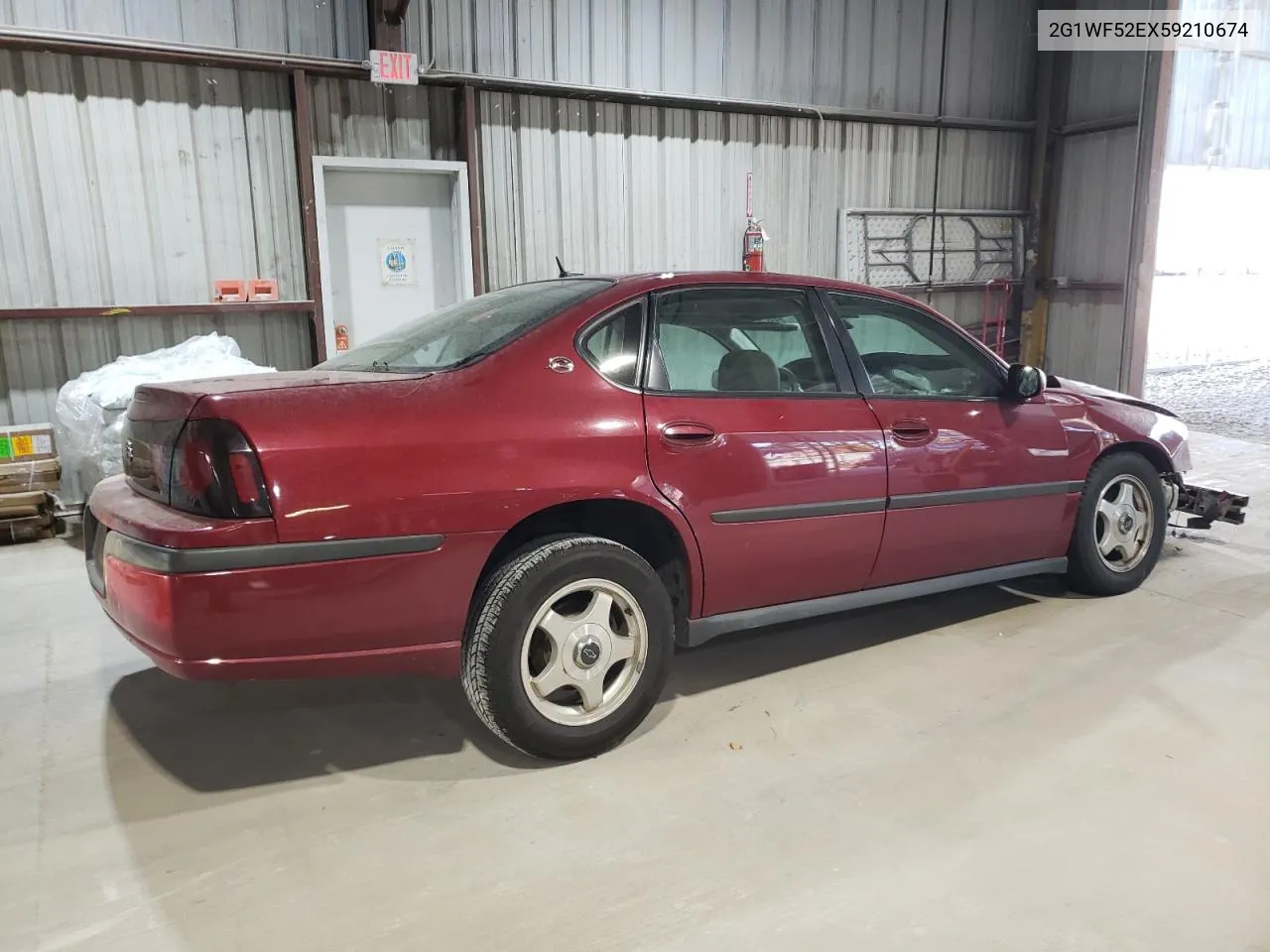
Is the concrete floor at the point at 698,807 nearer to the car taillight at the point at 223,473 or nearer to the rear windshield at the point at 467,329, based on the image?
the car taillight at the point at 223,473

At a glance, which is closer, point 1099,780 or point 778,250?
point 1099,780

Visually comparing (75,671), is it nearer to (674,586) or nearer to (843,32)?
(674,586)

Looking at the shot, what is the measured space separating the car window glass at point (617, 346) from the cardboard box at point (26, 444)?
14.4ft

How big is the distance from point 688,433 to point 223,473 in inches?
50.1

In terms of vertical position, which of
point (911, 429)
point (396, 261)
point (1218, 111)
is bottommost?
point (911, 429)

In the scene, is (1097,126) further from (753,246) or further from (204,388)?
(204,388)

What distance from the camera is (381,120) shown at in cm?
675

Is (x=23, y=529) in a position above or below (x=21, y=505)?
below

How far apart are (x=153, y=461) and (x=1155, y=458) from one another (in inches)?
156

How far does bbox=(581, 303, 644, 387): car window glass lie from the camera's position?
2.66 m

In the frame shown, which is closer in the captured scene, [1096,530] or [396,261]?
[1096,530]

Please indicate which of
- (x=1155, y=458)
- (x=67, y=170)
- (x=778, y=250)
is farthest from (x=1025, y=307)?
(x=67, y=170)

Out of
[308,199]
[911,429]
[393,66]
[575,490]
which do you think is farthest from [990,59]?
[575,490]

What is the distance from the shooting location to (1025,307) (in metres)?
10.4
